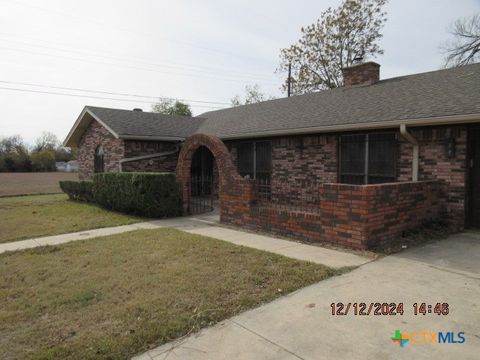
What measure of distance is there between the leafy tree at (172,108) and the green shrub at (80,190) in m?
27.4

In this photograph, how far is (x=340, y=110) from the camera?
10172 millimetres

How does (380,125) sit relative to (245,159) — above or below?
above

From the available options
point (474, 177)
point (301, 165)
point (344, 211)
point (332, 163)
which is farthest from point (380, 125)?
point (344, 211)

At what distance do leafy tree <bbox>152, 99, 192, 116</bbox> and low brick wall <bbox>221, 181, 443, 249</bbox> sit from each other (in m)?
36.2

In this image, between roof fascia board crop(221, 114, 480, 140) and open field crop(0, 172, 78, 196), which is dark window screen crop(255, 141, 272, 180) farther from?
open field crop(0, 172, 78, 196)

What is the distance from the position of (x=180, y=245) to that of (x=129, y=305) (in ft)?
8.85

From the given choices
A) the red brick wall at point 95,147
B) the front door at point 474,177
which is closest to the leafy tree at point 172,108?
the red brick wall at point 95,147

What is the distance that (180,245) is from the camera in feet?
21.1

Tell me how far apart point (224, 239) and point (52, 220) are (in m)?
5.81

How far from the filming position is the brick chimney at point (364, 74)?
1209cm

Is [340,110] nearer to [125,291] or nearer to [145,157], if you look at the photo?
[145,157]

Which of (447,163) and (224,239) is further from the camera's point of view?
(447,163)

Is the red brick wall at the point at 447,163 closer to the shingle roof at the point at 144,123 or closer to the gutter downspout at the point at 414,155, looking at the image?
the gutter downspout at the point at 414,155

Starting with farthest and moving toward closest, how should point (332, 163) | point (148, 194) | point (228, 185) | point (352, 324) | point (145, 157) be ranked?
point (145, 157), point (148, 194), point (332, 163), point (228, 185), point (352, 324)
